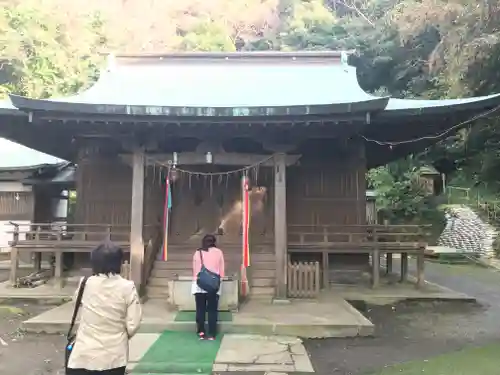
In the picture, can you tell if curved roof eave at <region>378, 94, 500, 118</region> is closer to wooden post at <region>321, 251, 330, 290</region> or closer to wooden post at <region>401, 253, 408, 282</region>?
wooden post at <region>321, 251, 330, 290</region>

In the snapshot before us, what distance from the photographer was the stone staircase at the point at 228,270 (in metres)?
10.7

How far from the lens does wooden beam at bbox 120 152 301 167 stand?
1042 centimetres

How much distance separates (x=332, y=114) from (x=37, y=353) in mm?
6446

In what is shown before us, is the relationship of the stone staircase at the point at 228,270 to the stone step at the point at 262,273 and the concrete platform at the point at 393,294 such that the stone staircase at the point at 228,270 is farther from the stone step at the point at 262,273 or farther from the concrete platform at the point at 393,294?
the concrete platform at the point at 393,294

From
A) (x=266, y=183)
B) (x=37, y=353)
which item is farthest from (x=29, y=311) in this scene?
(x=266, y=183)

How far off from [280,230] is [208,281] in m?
3.33

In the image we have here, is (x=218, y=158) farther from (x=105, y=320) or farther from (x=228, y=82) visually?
(x=105, y=320)

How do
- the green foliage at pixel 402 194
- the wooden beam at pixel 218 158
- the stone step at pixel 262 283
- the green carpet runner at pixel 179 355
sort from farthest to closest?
the green foliage at pixel 402 194 < the stone step at pixel 262 283 < the wooden beam at pixel 218 158 < the green carpet runner at pixel 179 355

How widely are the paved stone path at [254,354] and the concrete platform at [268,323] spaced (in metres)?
0.20

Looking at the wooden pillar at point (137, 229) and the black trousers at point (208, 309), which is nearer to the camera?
the black trousers at point (208, 309)

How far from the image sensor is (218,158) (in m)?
10.6

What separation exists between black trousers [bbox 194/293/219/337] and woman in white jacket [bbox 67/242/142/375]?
383 centimetres

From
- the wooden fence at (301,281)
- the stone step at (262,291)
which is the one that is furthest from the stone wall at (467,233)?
the stone step at (262,291)

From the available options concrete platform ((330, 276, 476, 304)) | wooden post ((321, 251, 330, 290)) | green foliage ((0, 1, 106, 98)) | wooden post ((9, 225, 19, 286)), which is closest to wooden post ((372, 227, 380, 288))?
concrete platform ((330, 276, 476, 304))
